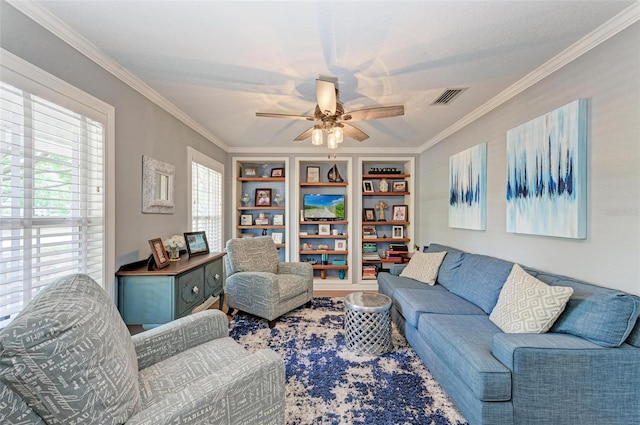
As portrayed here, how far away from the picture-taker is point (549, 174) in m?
1.95

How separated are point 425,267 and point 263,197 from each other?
2.97 meters

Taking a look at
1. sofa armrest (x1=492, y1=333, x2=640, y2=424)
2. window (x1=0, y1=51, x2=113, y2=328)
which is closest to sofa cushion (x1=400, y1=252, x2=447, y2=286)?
sofa armrest (x1=492, y1=333, x2=640, y2=424)

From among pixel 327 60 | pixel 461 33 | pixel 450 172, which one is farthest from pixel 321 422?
pixel 450 172

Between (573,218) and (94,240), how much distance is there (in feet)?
11.0

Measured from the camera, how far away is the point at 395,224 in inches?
182

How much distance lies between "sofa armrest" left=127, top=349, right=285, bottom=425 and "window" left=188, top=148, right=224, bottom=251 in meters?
2.56

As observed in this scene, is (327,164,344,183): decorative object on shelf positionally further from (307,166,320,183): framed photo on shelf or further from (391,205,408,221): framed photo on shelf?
(391,205,408,221): framed photo on shelf

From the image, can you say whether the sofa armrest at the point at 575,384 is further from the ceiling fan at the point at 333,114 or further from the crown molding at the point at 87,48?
the crown molding at the point at 87,48

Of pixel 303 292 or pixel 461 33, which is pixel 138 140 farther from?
pixel 461 33

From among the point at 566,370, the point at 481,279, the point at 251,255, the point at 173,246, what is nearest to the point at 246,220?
the point at 251,255

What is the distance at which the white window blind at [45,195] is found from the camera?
4.35 feet

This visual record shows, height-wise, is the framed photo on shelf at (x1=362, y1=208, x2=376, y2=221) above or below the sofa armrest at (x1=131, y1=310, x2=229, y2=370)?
above

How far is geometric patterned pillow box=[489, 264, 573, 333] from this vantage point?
5.17 feet

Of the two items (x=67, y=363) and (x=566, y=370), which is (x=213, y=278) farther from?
(x=566, y=370)
